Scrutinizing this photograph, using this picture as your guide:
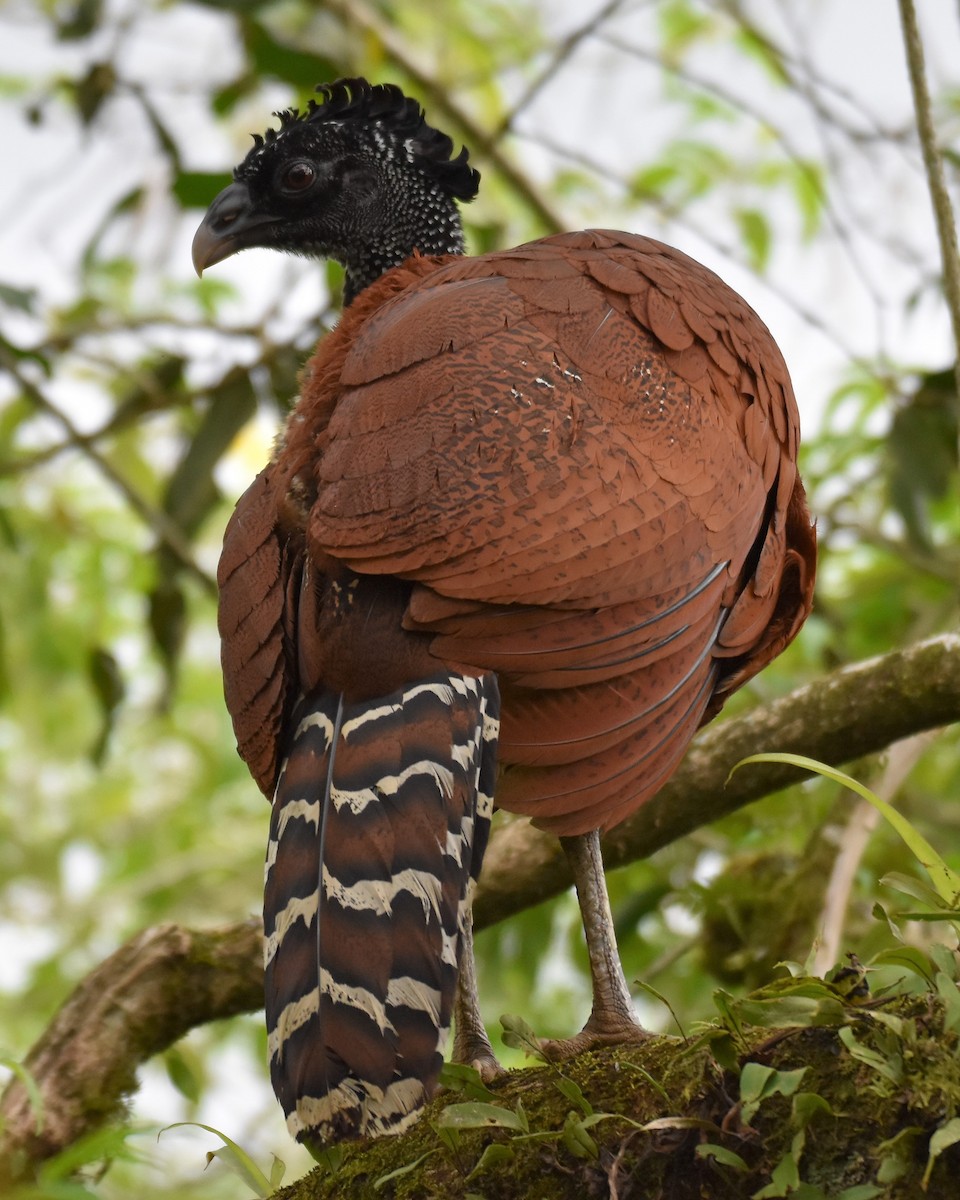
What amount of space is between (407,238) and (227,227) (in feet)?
1.55

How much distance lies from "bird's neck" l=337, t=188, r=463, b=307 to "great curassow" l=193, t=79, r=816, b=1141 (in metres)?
0.67

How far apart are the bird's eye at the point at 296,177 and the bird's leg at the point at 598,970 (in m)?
1.85

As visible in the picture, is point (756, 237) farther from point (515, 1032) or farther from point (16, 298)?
point (515, 1032)

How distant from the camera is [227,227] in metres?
3.87

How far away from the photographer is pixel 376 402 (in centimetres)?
276

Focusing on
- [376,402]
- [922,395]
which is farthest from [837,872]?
[922,395]

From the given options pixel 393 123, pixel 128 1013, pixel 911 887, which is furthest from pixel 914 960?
pixel 393 123

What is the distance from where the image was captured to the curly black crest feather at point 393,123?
395cm

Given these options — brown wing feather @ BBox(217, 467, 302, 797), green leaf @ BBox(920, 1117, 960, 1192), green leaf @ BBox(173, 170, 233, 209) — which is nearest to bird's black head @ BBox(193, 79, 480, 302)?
brown wing feather @ BBox(217, 467, 302, 797)

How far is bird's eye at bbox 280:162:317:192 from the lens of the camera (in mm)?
3885

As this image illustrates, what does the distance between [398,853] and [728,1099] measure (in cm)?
62

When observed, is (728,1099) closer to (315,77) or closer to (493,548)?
(493,548)

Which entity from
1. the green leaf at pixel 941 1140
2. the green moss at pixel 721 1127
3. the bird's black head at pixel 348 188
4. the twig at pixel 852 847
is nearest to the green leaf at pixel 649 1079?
the green moss at pixel 721 1127

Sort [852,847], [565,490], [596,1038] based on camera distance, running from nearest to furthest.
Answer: [565,490]
[596,1038]
[852,847]
